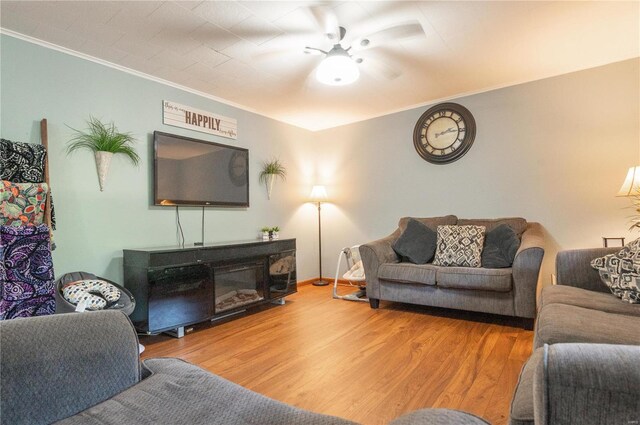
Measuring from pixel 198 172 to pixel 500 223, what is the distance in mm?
3087

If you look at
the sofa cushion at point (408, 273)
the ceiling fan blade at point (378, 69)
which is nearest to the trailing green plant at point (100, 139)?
the ceiling fan blade at point (378, 69)

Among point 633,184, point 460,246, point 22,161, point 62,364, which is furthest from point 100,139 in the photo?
point 633,184

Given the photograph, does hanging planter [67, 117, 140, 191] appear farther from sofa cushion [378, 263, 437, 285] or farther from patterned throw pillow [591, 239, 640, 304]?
patterned throw pillow [591, 239, 640, 304]

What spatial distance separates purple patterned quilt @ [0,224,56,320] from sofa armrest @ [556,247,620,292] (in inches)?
130

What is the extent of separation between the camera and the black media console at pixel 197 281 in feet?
8.02

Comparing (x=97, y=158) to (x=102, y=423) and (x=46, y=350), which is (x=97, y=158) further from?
(x=102, y=423)

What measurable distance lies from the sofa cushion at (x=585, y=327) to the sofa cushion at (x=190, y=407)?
3.49 feet

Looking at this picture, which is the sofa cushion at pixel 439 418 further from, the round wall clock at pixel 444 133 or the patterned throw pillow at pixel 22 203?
the round wall clock at pixel 444 133

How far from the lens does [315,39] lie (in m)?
2.42

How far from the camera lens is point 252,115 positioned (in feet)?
12.9

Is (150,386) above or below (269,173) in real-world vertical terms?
below

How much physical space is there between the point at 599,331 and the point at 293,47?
99.6 inches

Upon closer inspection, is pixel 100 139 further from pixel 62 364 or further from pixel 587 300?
pixel 587 300

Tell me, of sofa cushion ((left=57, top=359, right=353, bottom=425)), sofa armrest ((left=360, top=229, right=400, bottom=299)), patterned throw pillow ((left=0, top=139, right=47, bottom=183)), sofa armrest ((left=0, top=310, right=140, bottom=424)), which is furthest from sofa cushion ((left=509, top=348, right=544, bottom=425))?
patterned throw pillow ((left=0, top=139, right=47, bottom=183))
